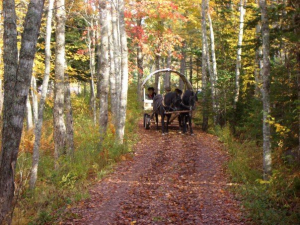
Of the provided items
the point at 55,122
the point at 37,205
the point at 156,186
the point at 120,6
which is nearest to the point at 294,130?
the point at 156,186

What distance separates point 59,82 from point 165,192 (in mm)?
4634

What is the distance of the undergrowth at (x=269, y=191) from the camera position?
686 centimetres

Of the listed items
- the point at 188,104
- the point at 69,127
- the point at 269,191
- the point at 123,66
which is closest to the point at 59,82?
the point at 69,127

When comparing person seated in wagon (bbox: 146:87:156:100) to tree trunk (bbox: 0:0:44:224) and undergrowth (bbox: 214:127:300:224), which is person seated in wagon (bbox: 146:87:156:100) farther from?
tree trunk (bbox: 0:0:44:224)

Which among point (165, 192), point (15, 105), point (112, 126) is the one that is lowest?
point (165, 192)

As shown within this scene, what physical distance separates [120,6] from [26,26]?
26.8ft

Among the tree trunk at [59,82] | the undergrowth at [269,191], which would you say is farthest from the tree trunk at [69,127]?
the undergrowth at [269,191]

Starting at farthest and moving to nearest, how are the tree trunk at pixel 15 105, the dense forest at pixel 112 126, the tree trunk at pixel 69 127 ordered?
the tree trunk at pixel 69 127, the dense forest at pixel 112 126, the tree trunk at pixel 15 105

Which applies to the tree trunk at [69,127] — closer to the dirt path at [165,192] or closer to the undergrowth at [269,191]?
the dirt path at [165,192]

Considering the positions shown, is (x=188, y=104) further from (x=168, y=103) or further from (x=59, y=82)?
(x=59, y=82)

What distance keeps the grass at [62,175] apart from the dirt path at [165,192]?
15.8 inches

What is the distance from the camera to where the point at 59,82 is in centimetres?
1085

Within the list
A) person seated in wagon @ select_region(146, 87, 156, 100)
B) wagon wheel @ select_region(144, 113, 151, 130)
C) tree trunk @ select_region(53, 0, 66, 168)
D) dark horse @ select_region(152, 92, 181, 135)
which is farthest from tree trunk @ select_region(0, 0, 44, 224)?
person seated in wagon @ select_region(146, 87, 156, 100)

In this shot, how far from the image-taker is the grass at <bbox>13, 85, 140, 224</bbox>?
746 cm
